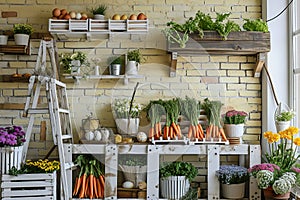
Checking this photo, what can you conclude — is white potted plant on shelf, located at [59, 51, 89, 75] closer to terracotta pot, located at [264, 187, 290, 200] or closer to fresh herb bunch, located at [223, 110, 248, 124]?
fresh herb bunch, located at [223, 110, 248, 124]

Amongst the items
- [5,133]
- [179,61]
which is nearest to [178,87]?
[179,61]

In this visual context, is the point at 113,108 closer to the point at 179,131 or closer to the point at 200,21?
the point at 179,131

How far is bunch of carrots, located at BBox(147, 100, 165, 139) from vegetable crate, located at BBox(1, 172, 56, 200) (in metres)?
0.95

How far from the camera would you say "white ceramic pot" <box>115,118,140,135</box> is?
4.01 metres

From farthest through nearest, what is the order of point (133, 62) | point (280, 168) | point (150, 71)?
1. point (150, 71)
2. point (133, 62)
3. point (280, 168)

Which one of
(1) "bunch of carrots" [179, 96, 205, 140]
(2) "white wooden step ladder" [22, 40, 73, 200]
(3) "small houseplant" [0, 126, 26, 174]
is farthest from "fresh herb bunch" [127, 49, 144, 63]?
(3) "small houseplant" [0, 126, 26, 174]

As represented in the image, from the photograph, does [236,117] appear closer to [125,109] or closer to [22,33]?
[125,109]

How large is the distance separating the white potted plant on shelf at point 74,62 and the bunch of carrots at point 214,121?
121 centimetres

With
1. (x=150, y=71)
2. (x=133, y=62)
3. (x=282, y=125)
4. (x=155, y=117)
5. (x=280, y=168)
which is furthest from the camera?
(x=150, y=71)

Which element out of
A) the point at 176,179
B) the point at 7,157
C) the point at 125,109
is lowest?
the point at 176,179

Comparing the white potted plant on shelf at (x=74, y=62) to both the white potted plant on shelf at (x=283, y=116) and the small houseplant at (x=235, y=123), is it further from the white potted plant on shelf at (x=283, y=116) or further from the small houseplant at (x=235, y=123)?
A: the white potted plant on shelf at (x=283, y=116)

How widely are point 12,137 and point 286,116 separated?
2311mm

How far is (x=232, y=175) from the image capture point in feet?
12.6

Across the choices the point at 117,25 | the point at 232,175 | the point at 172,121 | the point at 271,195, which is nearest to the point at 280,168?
the point at 271,195
